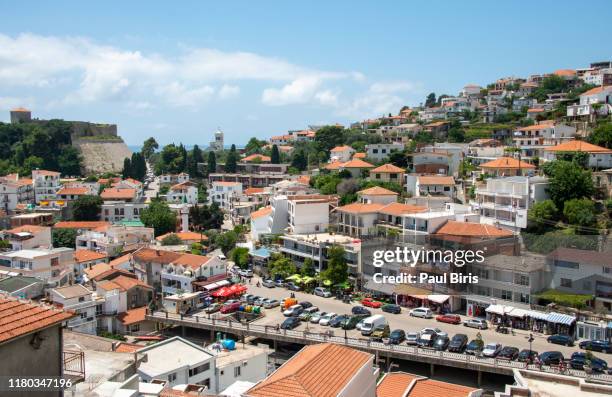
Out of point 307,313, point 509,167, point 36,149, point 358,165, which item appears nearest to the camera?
point 307,313

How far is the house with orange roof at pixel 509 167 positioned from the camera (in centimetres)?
3581

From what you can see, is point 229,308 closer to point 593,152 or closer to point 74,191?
point 593,152

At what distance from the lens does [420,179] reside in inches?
1521

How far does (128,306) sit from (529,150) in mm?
31547

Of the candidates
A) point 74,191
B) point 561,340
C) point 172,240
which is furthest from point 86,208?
point 561,340

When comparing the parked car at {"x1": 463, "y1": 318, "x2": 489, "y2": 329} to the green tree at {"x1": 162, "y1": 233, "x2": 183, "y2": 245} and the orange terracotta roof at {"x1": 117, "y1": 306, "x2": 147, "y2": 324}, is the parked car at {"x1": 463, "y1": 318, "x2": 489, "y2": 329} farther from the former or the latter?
the green tree at {"x1": 162, "y1": 233, "x2": 183, "y2": 245}

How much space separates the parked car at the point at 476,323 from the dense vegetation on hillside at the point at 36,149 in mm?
51579

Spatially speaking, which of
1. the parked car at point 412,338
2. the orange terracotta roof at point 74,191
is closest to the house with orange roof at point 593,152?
the parked car at point 412,338

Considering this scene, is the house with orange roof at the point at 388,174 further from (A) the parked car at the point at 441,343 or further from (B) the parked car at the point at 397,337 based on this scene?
(A) the parked car at the point at 441,343

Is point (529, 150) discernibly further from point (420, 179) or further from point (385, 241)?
point (385, 241)

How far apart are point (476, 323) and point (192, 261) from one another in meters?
15.2

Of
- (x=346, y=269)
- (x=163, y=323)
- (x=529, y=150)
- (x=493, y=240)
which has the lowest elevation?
(x=163, y=323)

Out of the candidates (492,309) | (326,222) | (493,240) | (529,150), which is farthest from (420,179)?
(492,309)

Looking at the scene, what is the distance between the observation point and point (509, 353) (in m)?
19.5
